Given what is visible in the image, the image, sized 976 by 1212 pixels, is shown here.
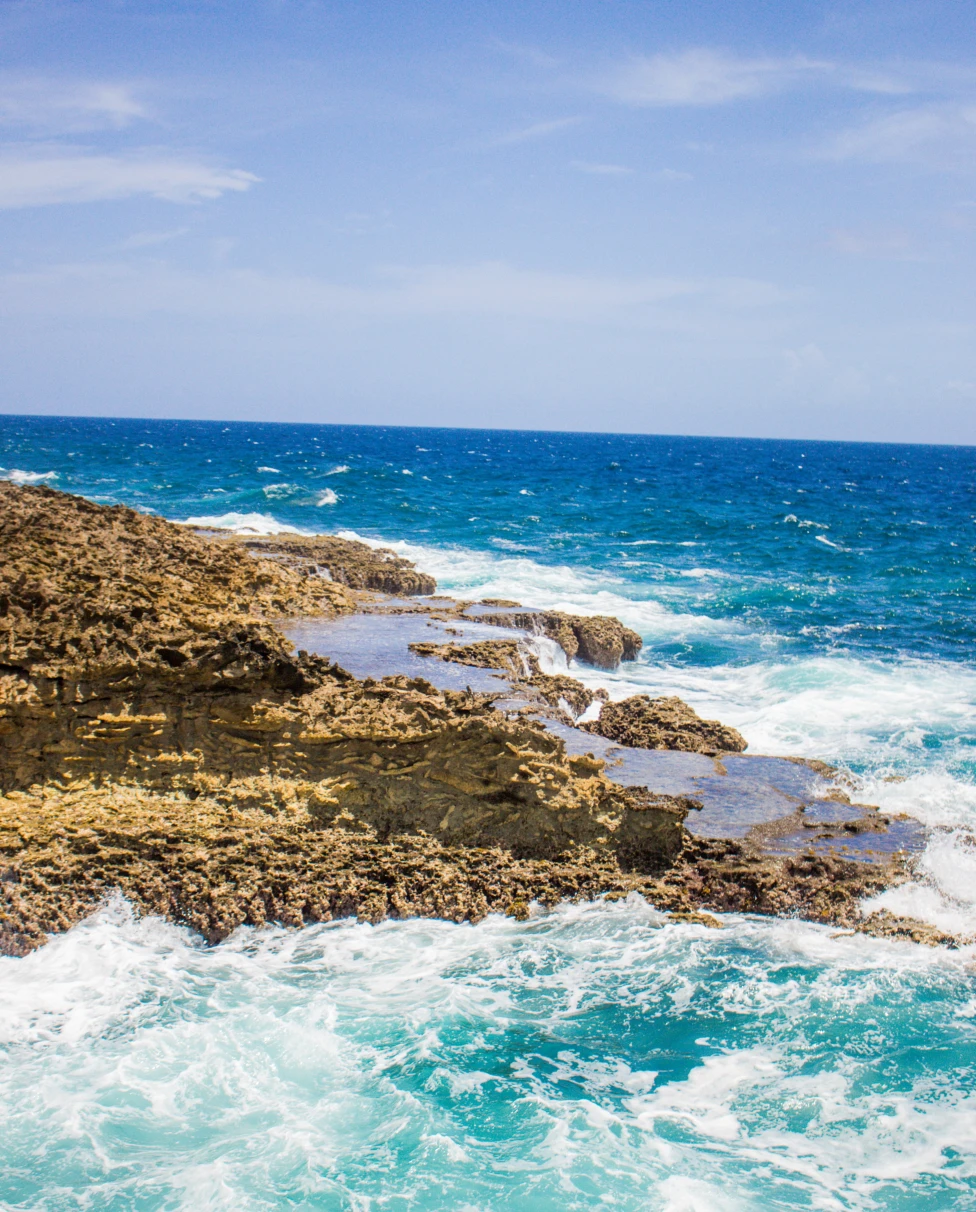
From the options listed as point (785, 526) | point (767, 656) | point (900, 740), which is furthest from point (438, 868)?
point (785, 526)

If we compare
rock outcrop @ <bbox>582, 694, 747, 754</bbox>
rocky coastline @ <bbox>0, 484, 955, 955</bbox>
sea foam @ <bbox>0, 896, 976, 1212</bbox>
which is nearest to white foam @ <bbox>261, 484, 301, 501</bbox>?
rock outcrop @ <bbox>582, 694, 747, 754</bbox>

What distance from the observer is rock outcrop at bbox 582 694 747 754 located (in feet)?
37.8

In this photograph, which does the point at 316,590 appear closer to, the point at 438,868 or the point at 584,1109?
the point at 438,868

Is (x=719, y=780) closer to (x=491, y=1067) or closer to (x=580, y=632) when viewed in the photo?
(x=491, y=1067)

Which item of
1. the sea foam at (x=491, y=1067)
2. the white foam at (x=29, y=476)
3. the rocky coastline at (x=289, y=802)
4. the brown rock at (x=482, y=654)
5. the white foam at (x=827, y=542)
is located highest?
the white foam at (x=29, y=476)

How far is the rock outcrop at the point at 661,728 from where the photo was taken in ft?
37.8

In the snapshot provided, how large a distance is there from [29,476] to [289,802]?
4547 cm

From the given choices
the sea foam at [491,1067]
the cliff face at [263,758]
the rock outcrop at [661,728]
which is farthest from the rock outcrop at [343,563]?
the sea foam at [491,1067]

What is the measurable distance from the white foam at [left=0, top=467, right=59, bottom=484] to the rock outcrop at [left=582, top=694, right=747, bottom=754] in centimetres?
4006

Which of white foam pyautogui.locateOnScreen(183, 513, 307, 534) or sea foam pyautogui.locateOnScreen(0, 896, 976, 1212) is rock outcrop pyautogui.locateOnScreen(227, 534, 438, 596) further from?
sea foam pyautogui.locateOnScreen(0, 896, 976, 1212)

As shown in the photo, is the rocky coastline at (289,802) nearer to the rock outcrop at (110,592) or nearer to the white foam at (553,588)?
the rock outcrop at (110,592)

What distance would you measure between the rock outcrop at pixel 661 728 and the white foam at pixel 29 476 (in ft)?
131

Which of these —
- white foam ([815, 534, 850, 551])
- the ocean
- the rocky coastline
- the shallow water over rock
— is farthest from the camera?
white foam ([815, 534, 850, 551])

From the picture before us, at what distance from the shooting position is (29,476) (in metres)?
49.0
